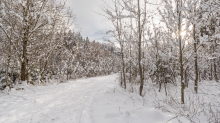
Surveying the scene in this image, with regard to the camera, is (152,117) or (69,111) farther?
(69,111)

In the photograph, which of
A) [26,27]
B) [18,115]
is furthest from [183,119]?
[26,27]

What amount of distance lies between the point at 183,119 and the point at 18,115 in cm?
475

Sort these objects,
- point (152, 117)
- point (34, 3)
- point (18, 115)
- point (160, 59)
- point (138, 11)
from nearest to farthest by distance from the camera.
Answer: point (152, 117) → point (18, 115) → point (138, 11) → point (34, 3) → point (160, 59)

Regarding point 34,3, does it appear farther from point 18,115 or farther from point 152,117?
point 152,117

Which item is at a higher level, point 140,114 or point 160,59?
point 160,59

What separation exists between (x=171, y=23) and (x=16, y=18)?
864 cm

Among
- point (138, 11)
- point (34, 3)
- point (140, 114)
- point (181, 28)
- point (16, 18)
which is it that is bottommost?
point (140, 114)

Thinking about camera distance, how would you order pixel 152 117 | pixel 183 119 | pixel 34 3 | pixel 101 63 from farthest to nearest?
pixel 101 63
pixel 34 3
pixel 152 117
pixel 183 119

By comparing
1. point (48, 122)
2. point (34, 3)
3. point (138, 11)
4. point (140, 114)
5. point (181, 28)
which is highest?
point (34, 3)

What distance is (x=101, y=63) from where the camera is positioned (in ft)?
145

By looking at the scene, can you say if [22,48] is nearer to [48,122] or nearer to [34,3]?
[34,3]

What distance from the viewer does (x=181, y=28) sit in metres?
3.73

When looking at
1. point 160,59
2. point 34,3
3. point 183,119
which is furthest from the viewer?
point 160,59

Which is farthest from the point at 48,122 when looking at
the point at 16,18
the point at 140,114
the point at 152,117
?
the point at 16,18
